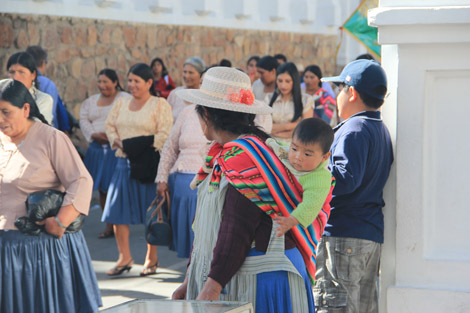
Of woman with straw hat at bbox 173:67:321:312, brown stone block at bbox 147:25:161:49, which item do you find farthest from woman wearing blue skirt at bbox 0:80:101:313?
brown stone block at bbox 147:25:161:49

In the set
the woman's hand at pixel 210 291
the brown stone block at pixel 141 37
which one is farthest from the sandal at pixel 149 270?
the brown stone block at pixel 141 37

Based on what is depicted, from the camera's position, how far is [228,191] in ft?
10.9

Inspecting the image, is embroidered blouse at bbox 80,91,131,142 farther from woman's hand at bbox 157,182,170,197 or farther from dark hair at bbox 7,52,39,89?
woman's hand at bbox 157,182,170,197

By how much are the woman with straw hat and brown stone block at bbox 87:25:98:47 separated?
9.37 meters

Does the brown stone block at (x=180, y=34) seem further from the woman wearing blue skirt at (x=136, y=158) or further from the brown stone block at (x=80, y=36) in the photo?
the woman wearing blue skirt at (x=136, y=158)

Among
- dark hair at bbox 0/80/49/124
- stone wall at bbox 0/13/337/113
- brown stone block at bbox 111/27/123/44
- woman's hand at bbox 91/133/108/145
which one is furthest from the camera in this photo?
brown stone block at bbox 111/27/123/44

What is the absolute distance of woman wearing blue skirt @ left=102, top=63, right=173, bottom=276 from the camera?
753 centimetres

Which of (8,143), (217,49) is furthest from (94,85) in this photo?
(8,143)

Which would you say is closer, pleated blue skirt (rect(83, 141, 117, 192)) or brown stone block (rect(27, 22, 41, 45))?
pleated blue skirt (rect(83, 141, 117, 192))

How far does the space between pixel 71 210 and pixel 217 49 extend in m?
11.3

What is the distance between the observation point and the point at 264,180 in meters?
3.31

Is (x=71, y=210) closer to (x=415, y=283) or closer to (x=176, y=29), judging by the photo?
(x=415, y=283)

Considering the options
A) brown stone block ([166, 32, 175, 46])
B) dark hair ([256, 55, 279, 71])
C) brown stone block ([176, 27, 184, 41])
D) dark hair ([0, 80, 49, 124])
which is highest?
brown stone block ([176, 27, 184, 41])

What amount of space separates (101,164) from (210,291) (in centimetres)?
579
